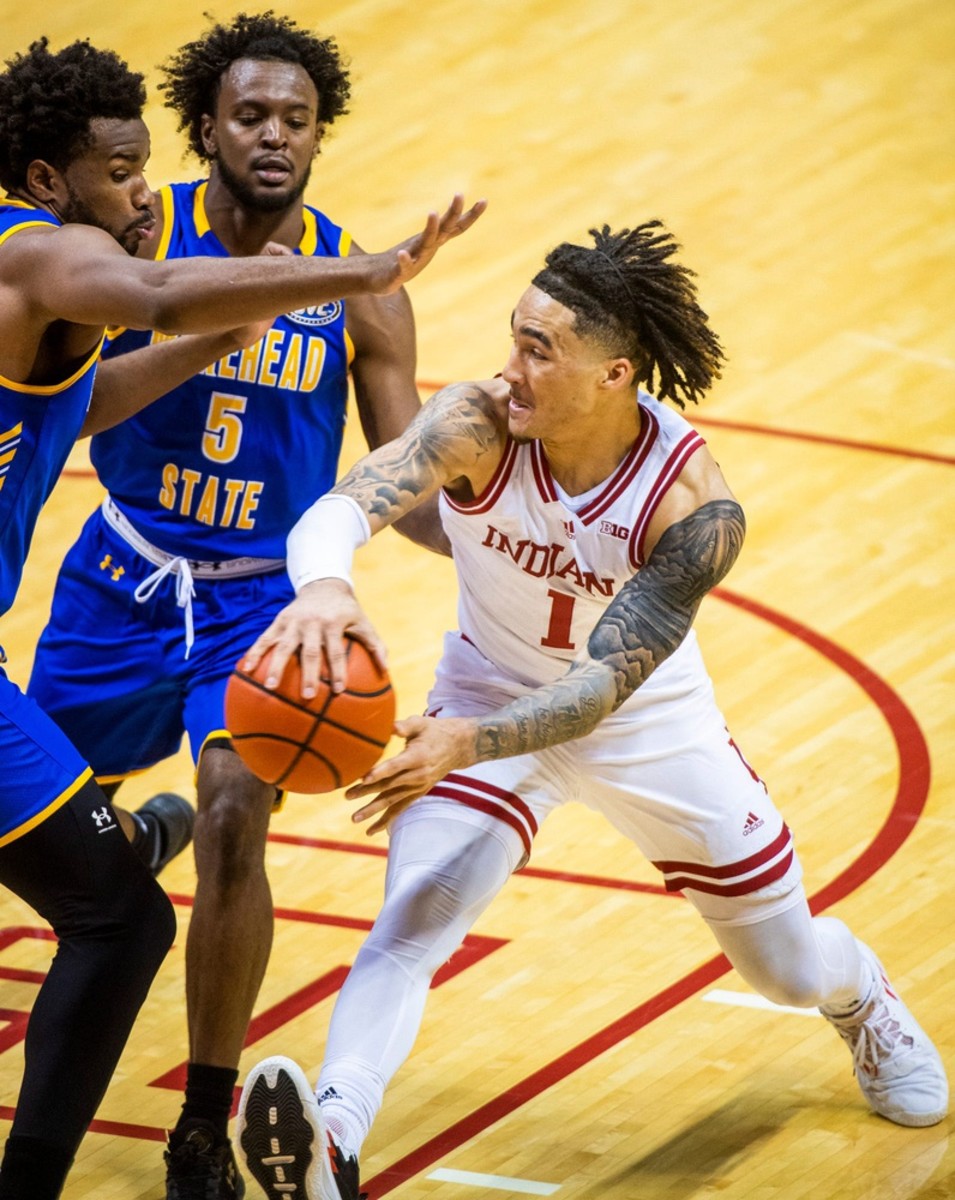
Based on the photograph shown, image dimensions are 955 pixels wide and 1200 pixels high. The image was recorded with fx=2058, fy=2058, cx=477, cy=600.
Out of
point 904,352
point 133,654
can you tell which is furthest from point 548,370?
point 904,352

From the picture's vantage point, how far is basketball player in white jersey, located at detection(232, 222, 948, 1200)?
16.1 ft

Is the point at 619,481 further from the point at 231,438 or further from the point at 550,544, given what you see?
the point at 231,438

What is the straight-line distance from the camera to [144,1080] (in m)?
5.91

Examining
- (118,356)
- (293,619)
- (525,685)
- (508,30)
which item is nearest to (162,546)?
(118,356)

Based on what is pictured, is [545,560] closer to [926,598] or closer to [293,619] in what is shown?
[293,619]

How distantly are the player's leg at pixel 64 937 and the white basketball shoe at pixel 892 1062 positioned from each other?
202 centimetres

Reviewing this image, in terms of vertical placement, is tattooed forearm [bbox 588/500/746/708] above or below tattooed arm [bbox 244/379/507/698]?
below

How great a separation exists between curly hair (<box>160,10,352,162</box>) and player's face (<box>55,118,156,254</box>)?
1288mm

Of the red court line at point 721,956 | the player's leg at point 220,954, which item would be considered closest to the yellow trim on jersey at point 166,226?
the player's leg at point 220,954

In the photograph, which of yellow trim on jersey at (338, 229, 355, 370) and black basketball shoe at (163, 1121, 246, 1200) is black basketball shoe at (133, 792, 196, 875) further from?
yellow trim on jersey at (338, 229, 355, 370)

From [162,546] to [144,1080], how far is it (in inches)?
60.6

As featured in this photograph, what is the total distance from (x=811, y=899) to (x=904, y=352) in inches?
190

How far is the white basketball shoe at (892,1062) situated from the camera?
5.55m

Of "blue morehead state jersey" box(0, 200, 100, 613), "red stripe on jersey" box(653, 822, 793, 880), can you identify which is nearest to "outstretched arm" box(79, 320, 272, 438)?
"blue morehead state jersey" box(0, 200, 100, 613)
